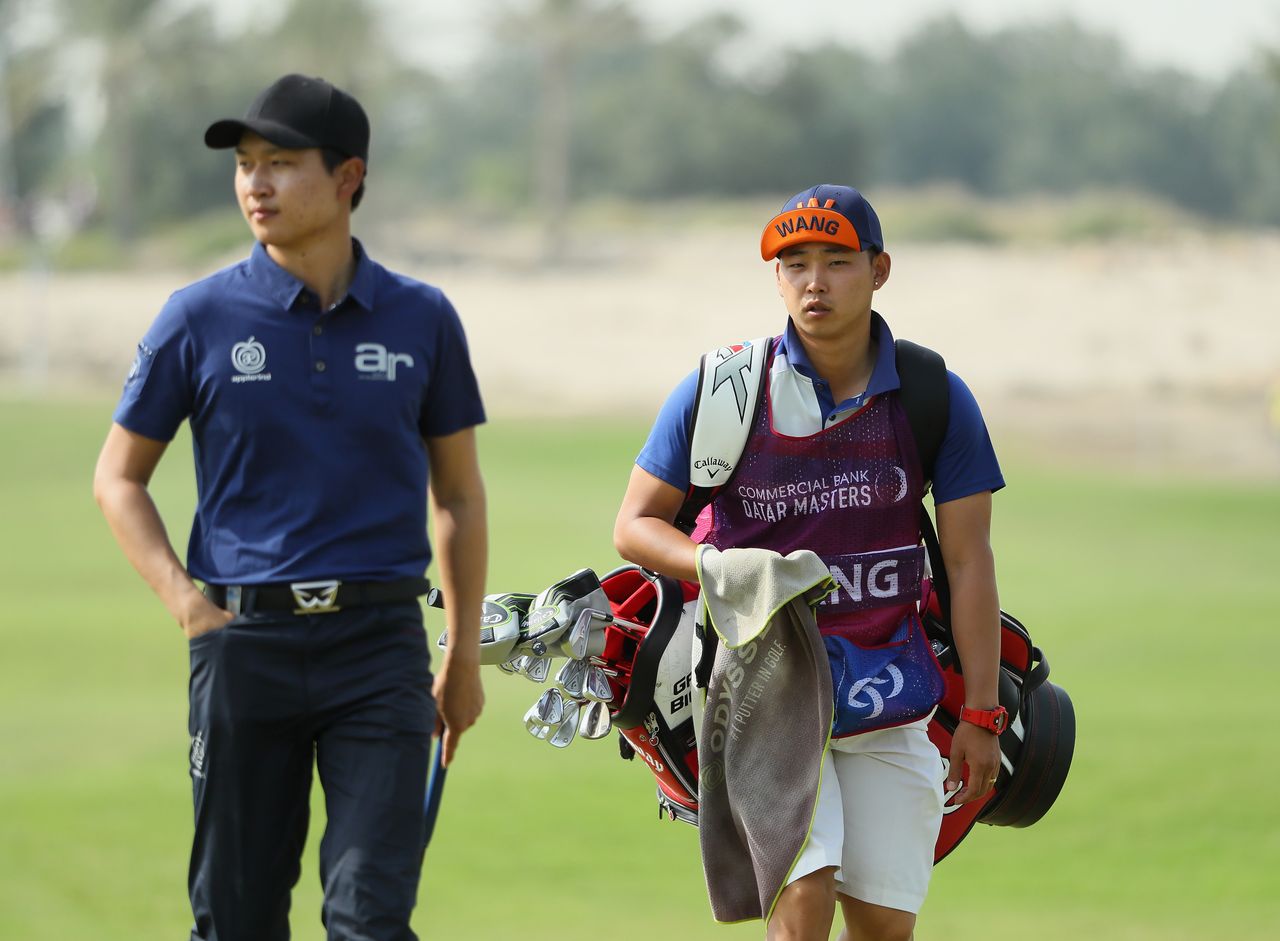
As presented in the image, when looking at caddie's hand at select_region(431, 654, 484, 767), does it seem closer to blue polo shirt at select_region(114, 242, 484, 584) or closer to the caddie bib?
blue polo shirt at select_region(114, 242, 484, 584)

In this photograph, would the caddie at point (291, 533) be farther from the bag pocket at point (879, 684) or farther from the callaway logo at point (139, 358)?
the bag pocket at point (879, 684)

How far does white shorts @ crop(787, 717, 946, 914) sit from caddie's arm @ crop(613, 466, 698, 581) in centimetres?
51

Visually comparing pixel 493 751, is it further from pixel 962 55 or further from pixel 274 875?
pixel 962 55

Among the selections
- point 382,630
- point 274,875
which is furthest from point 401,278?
A: point 274,875

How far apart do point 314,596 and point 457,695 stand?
470mm

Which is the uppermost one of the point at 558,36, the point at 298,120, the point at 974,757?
the point at 558,36

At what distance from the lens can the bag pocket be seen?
3.92 meters

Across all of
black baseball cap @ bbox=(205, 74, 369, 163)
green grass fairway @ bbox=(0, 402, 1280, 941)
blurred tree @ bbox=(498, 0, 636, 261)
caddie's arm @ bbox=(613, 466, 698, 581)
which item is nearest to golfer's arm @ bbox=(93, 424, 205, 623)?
black baseball cap @ bbox=(205, 74, 369, 163)

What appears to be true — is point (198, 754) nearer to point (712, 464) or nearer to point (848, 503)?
point (712, 464)

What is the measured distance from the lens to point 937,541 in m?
4.10

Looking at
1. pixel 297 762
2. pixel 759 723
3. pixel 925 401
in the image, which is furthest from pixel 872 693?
pixel 297 762

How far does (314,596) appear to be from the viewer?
3.79 meters

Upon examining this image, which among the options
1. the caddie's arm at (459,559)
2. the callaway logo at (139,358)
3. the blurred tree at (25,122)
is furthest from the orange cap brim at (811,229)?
the blurred tree at (25,122)

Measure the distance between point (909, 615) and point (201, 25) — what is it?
64238 mm
